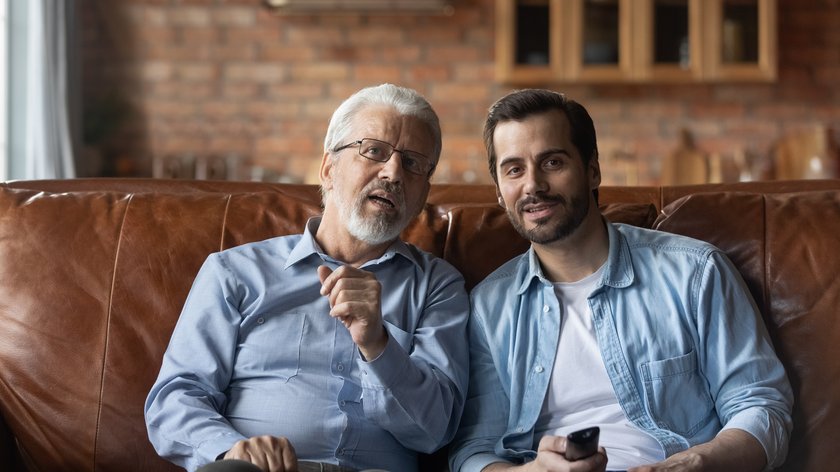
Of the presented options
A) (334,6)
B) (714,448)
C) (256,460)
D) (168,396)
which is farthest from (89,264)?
(334,6)

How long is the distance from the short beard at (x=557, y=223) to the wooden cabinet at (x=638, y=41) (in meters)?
2.91

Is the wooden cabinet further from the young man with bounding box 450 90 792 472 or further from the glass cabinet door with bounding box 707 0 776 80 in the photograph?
the young man with bounding box 450 90 792 472

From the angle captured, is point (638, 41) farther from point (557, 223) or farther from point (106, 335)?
point (106, 335)

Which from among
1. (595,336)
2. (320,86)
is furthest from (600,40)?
(595,336)

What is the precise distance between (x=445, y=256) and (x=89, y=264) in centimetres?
74

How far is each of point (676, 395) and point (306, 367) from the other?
0.66 meters

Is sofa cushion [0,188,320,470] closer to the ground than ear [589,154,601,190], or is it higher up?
closer to the ground

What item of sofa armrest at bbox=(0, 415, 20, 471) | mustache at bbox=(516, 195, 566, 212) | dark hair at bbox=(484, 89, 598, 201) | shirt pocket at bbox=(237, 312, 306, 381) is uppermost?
dark hair at bbox=(484, 89, 598, 201)

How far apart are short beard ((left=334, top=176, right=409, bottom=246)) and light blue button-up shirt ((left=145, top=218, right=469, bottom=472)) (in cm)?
5

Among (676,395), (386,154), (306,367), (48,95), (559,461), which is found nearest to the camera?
(559,461)

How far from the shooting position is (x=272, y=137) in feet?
15.9

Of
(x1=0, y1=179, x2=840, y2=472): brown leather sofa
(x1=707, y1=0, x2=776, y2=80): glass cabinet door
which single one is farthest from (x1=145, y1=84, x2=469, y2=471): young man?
(x1=707, y1=0, x2=776, y2=80): glass cabinet door

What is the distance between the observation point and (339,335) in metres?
1.84

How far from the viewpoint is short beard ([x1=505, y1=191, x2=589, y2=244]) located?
181 cm
